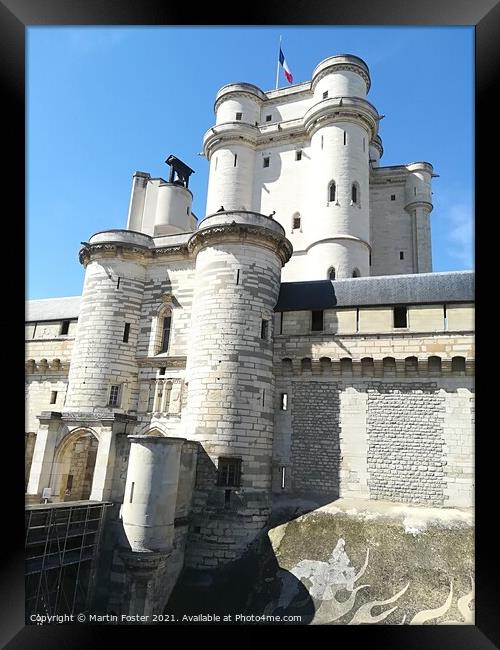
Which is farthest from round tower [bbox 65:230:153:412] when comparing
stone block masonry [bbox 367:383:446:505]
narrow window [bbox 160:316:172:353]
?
stone block masonry [bbox 367:383:446:505]

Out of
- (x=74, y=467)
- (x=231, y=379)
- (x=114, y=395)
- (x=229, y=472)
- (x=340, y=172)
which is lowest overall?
(x=74, y=467)

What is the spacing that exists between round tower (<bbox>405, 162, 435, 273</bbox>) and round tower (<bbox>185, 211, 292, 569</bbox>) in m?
9.96

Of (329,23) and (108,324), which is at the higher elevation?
(329,23)

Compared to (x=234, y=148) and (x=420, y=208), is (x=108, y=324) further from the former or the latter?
(x=420, y=208)

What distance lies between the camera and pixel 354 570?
Result: 10.7 meters

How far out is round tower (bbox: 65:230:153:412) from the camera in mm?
15676

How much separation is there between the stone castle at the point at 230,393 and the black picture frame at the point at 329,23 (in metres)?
5.66

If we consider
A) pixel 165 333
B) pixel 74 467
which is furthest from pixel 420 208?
pixel 74 467

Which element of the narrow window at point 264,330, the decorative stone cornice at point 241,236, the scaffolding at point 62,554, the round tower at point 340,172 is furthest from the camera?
the round tower at point 340,172

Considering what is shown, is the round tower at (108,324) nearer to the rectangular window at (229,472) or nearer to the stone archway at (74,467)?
the stone archway at (74,467)

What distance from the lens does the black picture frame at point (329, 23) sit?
5.42 m

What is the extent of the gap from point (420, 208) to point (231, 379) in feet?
50.8

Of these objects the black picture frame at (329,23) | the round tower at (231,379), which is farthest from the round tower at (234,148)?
the black picture frame at (329,23)

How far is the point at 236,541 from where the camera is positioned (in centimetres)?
1242
